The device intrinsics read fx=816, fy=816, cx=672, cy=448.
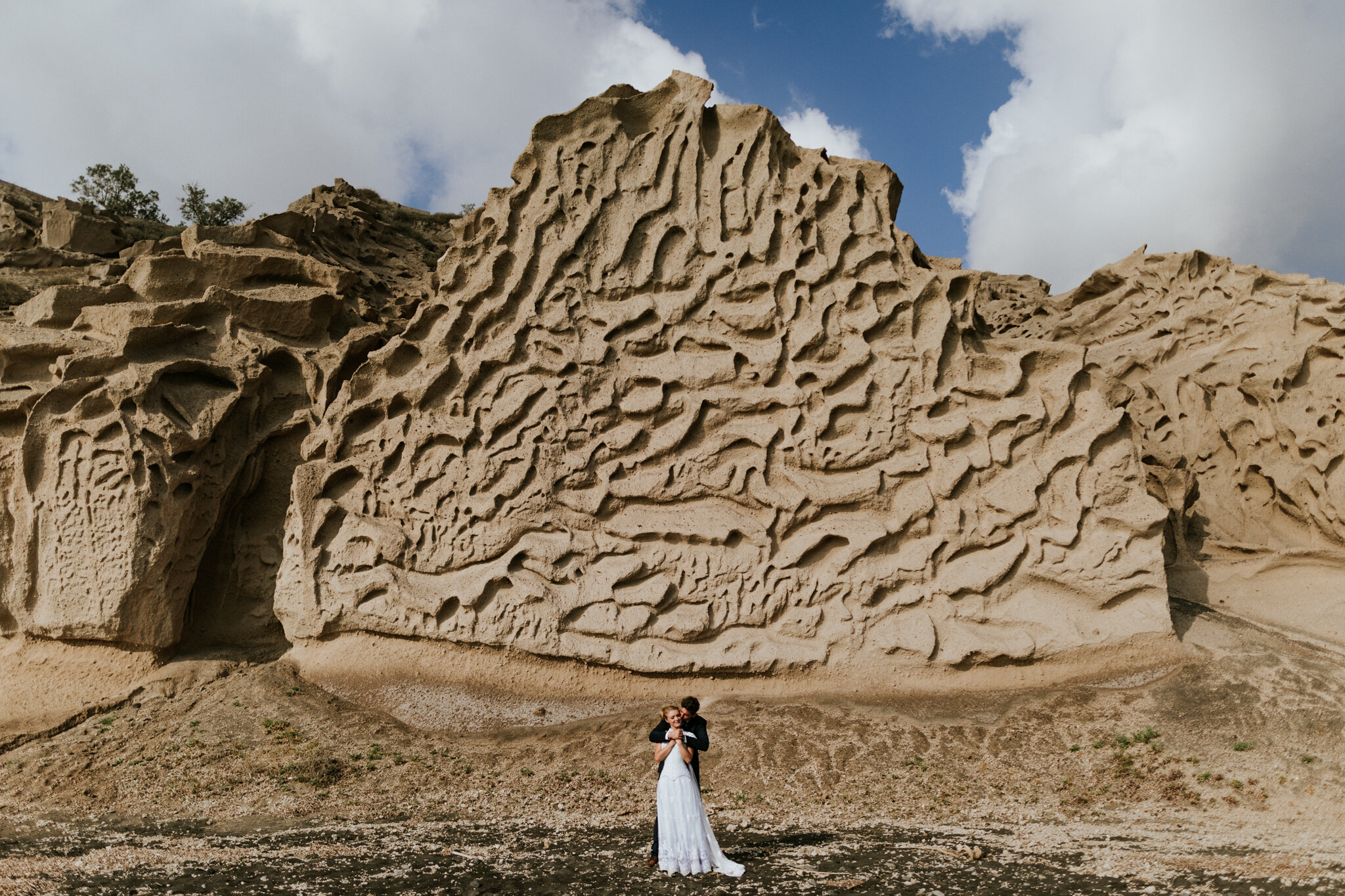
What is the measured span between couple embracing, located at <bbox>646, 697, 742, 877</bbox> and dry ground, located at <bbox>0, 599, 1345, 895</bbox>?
12 cm

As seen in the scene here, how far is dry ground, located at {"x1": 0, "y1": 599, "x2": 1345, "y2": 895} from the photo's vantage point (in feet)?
13.5

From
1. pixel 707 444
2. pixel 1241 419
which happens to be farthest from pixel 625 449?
pixel 1241 419

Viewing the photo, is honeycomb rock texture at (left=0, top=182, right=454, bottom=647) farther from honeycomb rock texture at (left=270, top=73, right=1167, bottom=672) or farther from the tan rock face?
the tan rock face

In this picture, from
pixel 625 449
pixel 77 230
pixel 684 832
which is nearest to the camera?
pixel 684 832

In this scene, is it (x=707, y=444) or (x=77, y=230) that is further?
(x=77, y=230)

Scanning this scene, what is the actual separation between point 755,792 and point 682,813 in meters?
1.93

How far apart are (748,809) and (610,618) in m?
2.09

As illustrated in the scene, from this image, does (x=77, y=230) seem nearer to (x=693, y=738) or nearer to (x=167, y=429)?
(x=167, y=429)

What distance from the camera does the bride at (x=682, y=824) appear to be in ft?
13.3

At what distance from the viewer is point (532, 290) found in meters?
7.85

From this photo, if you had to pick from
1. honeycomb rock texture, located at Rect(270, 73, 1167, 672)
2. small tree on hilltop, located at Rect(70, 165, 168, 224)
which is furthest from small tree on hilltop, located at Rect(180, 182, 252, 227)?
honeycomb rock texture, located at Rect(270, 73, 1167, 672)

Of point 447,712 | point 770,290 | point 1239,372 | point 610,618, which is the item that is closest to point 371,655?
point 447,712

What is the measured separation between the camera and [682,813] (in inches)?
160

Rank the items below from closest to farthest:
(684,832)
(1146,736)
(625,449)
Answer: (684,832), (1146,736), (625,449)
